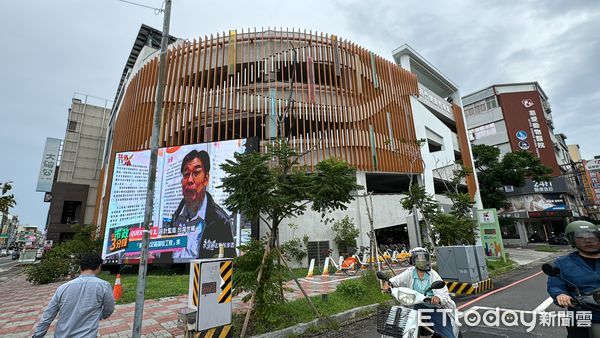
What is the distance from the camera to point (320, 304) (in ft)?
23.2

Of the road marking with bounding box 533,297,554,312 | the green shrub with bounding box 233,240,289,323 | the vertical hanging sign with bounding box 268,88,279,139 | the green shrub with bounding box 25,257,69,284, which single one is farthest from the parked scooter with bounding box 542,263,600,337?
the green shrub with bounding box 25,257,69,284

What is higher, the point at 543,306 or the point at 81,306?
→ the point at 81,306

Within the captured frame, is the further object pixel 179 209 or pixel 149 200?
pixel 179 209

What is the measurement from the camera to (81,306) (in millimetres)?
2908

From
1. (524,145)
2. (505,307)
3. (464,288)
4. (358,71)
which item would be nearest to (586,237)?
(505,307)

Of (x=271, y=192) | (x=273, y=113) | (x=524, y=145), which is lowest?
(x=271, y=192)

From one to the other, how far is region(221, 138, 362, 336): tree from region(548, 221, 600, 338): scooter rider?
4.30 metres

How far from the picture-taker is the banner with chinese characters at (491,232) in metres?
16.9

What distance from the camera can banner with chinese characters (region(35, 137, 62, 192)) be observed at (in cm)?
3788

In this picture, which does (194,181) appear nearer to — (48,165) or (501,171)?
(501,171)

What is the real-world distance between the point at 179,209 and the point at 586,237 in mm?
16253

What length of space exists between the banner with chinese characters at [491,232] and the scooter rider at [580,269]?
16.8 metres

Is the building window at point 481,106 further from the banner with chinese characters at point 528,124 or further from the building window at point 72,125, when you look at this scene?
the building window at point 72,125

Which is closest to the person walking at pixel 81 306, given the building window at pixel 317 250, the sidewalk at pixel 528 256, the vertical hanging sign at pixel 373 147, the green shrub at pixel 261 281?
the green shrub at pixel 261 281
